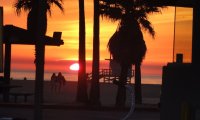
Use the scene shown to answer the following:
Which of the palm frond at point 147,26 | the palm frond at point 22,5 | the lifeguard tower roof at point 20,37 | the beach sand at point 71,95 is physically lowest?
the beach sand at point 71,95

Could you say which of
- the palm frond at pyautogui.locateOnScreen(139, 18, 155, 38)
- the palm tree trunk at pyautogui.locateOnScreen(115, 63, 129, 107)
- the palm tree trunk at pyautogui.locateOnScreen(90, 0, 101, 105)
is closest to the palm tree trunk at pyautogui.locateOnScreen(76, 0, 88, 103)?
the palm tree trunk at pyautogui.locateOnScreen(90, 0, 101, 105)

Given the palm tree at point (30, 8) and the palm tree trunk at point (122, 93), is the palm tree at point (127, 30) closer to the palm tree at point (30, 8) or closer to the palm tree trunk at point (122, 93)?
the palm tree trunk at point (122, 93)

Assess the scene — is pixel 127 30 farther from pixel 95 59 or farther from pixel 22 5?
pixel 22 5

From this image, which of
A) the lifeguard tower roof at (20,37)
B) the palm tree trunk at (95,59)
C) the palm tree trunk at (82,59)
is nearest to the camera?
the lifeguard tower roof at (20,37)

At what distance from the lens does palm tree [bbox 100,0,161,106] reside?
36062 millimetres

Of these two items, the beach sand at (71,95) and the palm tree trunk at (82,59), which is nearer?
the palm tree trunk at (82,59)

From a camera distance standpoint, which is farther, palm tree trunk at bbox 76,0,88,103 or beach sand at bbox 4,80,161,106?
beach sand at bbox 4,80,161,106

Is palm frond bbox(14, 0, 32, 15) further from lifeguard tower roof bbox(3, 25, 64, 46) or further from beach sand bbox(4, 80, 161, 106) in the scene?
beach sand bbox(4, 80, 161, 106)

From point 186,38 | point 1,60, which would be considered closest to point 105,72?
point 186,38

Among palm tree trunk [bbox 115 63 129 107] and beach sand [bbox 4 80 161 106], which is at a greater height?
palm tree trunk [bbox 115 63 129 107]

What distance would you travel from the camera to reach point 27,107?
31797mm

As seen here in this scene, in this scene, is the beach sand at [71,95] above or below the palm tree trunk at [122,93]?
below

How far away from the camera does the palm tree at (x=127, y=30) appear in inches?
1420

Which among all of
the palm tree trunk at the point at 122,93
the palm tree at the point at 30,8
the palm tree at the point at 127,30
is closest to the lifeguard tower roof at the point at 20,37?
the palm tree at the point at 30,8
